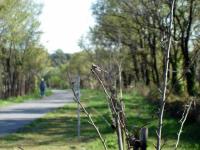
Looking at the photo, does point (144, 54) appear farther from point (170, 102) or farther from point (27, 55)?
point (170, 102)

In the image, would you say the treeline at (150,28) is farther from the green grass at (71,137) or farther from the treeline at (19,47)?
the treeline at (19,47)

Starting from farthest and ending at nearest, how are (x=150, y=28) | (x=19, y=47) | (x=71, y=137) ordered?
(x=19, y=47) < (x=150, y=28) < (x=71, y=137)

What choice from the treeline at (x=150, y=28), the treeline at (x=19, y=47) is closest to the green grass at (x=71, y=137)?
the treeline at (x=150, y=28)

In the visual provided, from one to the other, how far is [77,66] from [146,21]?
5777 centimetres

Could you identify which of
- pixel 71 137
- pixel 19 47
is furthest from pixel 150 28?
pixel 71 137

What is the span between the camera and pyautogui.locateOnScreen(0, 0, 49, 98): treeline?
127 feet

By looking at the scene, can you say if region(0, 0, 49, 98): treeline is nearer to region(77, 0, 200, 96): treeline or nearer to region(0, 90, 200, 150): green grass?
region(77, 0, 200, 96): treeline

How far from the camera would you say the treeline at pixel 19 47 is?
3859cm

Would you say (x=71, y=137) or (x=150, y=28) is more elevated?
(x=150, y=28)

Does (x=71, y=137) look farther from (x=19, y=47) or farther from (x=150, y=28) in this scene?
(x=19, y=47)

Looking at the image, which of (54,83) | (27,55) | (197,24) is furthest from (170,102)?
(54,83)

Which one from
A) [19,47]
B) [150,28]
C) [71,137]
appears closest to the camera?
[71,137]

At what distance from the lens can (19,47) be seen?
48188mm

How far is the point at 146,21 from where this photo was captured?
3253cm
